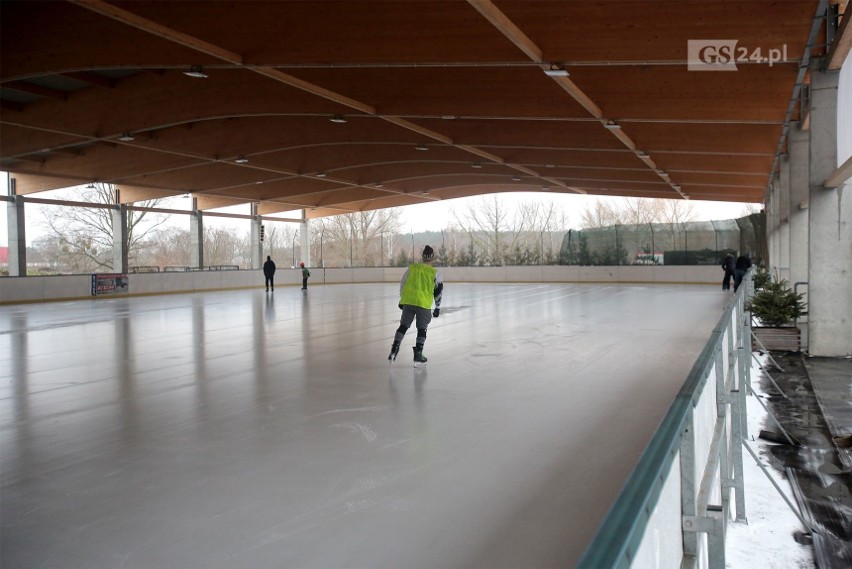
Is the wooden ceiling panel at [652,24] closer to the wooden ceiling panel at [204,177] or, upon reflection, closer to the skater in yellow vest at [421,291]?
the skater in yellow vest at [421,291]

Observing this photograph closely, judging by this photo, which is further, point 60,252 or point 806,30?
point 60,252

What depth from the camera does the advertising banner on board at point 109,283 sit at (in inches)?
1213

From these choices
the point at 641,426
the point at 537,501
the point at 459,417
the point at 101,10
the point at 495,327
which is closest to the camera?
the point at 537,501

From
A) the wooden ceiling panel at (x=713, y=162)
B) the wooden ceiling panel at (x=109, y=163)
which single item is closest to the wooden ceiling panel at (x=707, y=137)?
the wooden ceiling panel at (x=713, y=162)

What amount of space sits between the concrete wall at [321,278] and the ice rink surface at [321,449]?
17.7m

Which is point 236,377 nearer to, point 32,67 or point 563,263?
point 32,67

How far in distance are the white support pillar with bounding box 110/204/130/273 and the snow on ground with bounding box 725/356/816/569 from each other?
3191cm

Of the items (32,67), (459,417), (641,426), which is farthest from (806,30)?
(32,67)

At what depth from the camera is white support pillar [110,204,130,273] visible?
1299 inches

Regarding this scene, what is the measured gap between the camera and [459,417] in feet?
22.9

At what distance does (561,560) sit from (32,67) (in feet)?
47.8

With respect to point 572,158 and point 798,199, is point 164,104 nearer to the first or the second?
point 572,158

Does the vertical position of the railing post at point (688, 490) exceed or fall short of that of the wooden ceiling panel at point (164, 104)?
it falls short

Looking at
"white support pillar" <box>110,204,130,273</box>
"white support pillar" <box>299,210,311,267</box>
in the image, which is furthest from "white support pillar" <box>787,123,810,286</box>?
"white support pillar" <box>299,210,311,267</box>
